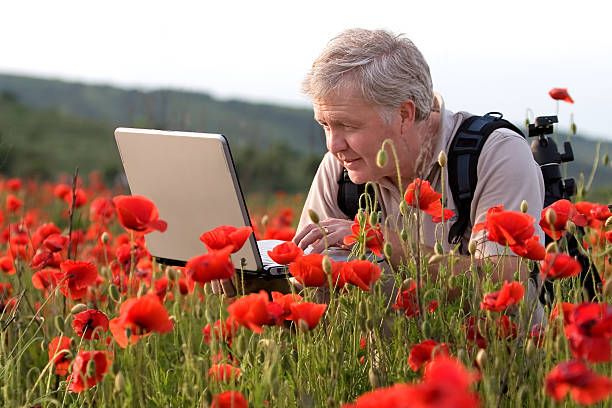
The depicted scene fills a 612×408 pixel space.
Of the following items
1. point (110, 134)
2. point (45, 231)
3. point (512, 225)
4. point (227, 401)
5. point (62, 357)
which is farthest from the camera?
point (110, 134)

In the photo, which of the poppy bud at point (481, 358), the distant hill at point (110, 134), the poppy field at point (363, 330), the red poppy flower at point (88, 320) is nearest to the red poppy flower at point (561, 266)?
the poppy field at point (363, 330)

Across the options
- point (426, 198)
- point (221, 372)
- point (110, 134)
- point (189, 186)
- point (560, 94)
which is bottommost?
point (110, 134)

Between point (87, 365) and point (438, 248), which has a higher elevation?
point (438, 248)

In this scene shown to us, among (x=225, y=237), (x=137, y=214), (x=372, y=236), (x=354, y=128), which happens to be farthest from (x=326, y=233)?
(x=137, y=214)

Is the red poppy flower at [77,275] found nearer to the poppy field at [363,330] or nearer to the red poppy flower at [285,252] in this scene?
the poppy field at [363,330]

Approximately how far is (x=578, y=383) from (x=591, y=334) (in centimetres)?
15

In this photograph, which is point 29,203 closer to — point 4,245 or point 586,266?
point 4,245

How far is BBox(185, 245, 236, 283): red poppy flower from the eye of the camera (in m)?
1.59

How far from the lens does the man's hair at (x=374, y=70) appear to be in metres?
2.56

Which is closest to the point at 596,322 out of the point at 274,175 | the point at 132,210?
the point at 132,210

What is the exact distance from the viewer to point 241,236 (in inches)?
67.2

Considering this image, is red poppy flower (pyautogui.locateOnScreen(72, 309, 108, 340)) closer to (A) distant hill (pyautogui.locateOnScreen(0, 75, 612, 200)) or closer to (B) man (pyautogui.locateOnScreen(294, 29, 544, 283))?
(B) man (pyautogui.locateOnScreen(294, 29, 544, 283))

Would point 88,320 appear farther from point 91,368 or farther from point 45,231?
point 45,231

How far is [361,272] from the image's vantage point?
1.71 m
